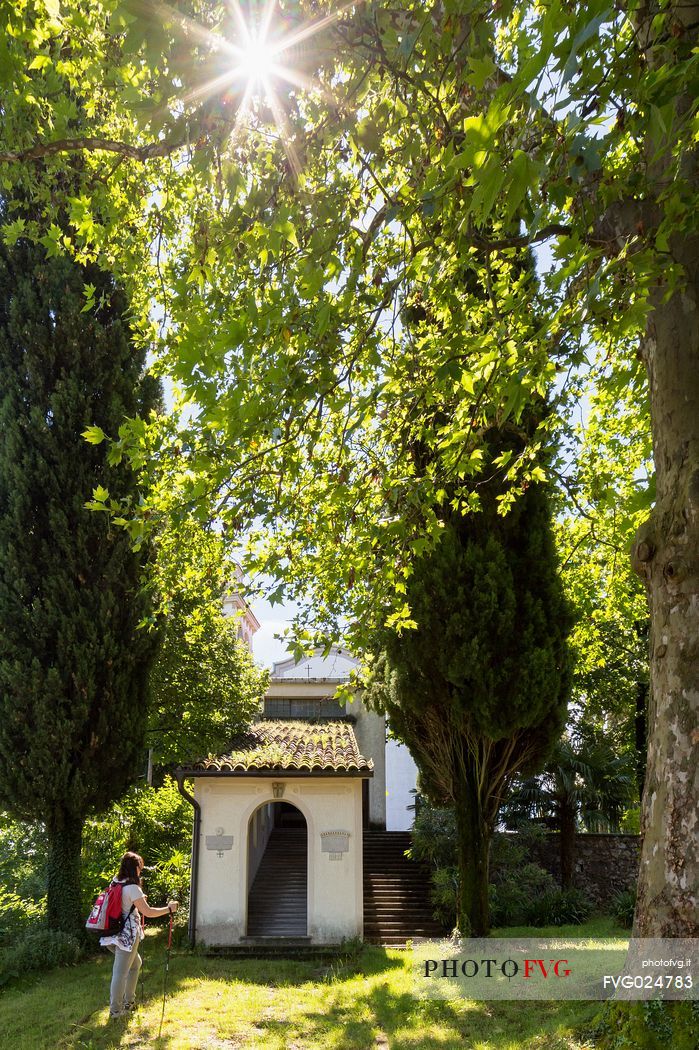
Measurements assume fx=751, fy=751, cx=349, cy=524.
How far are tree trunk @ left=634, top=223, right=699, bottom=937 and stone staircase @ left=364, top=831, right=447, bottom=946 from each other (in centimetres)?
1100

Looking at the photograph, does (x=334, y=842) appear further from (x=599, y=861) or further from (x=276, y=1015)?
(x=599, y=861)

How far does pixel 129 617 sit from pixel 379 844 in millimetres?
11221

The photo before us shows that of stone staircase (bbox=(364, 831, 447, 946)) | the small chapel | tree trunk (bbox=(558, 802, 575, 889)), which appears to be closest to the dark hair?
the small chapel

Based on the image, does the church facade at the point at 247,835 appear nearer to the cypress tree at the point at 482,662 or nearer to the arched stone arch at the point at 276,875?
the arched stone arch at the point at 276,875

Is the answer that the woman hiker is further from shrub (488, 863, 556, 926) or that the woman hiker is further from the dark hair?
shrub (488, 863, 556, 926)

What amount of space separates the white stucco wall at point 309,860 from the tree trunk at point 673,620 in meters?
10.1

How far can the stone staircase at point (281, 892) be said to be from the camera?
1495cm

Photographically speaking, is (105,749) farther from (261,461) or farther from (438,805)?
(261,461)

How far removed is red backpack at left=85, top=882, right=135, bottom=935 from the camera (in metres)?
7.66

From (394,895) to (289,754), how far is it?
16.1ft

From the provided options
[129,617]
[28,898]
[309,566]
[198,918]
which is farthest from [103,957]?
[309,566]

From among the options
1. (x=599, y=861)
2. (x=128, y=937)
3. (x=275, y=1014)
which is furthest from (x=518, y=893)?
(x=128, y=937)

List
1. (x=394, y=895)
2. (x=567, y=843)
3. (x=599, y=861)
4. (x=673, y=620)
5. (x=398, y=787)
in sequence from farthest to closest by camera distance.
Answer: (x=398, y=787), (x=599, y=861), (x=567, y=843), (x=394, y=895), (x=673, y=620)

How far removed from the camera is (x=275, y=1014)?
8.55 metres
